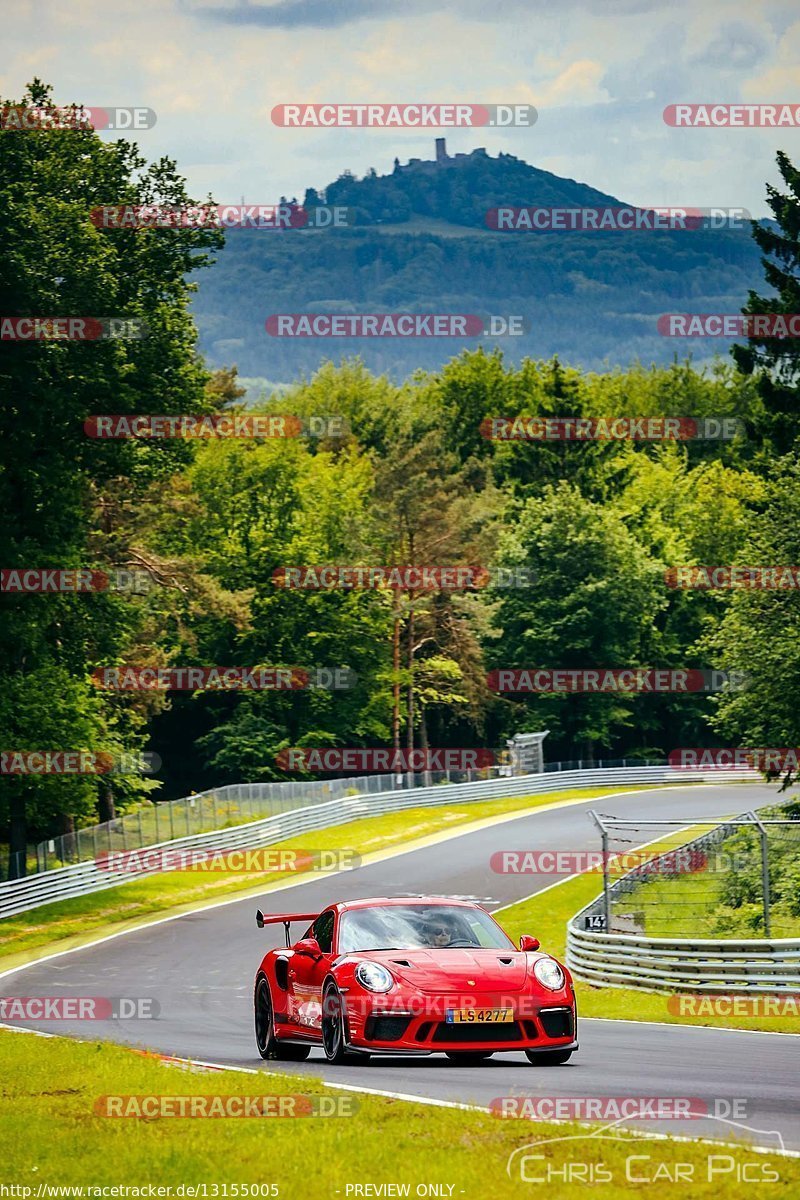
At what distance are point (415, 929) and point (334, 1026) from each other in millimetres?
1097

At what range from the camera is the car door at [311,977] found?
543 inches

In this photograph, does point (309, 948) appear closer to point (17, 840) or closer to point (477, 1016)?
point (477, 1016)

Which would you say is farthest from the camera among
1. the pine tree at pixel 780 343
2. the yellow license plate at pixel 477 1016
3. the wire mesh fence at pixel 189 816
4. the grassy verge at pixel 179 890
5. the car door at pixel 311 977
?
the pine tree at pixel 780 343

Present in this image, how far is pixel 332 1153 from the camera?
889 centimetres

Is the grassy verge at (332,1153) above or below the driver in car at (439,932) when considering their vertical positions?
below

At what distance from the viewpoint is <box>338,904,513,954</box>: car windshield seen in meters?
13.8

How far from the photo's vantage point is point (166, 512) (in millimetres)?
62656

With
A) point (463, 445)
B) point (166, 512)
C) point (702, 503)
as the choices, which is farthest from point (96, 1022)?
point (463, 445)

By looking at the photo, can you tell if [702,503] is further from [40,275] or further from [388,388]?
[40,275]

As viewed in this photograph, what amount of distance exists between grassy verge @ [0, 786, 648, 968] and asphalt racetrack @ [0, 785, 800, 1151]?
4.86ft

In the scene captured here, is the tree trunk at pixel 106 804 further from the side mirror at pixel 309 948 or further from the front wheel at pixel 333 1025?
the front wheel at pixel 333 1025

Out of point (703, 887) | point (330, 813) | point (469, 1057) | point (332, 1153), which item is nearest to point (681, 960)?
point (469, 1057)

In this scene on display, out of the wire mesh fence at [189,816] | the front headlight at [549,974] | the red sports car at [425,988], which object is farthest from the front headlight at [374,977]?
the wire mesh fence at [189,816]

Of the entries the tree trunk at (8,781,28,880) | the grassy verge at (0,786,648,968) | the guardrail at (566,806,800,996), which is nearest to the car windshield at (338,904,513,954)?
the guardrail at (566,806,800,996)
